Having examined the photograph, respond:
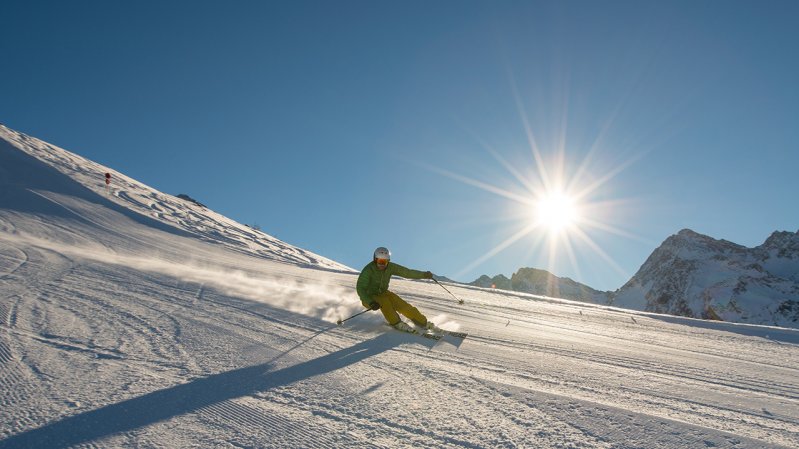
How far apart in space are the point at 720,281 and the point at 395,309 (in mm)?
49129

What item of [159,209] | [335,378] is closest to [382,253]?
[335,378]

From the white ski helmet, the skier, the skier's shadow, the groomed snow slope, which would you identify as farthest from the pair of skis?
the skier's shadow

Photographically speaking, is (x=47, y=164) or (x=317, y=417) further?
(x=47, y=164)

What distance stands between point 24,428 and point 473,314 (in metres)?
7.69

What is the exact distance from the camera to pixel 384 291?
7.47m

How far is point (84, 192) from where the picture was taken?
26.7 m

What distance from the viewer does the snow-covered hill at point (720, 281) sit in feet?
121

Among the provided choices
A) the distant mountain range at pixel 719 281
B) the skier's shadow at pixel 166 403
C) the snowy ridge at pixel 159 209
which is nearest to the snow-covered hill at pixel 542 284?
the distant mountain range at pixel 719 281

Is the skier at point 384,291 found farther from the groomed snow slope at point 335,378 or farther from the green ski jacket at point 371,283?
the groomed snow slope at point 335,378

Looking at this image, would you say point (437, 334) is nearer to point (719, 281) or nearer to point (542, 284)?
point (719, 281)

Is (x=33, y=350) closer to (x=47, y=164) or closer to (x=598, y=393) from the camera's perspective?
(x=598, y=393)

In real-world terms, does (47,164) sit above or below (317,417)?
above

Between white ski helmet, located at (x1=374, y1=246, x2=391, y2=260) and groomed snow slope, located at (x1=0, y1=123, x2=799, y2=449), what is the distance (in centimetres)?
118

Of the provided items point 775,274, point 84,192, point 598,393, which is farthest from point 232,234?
point 775,274
